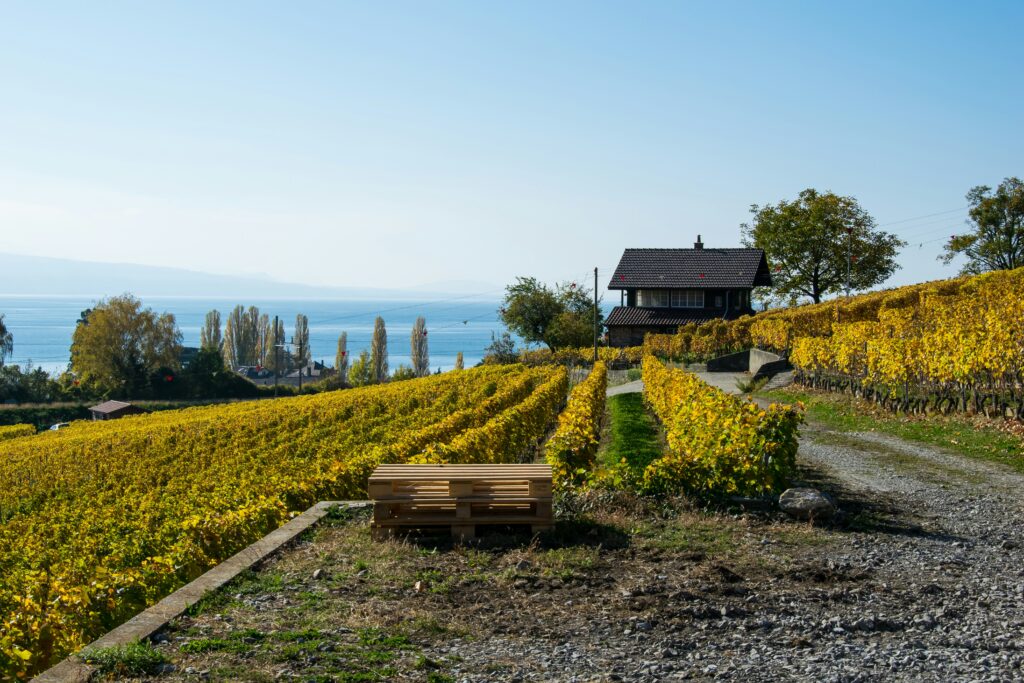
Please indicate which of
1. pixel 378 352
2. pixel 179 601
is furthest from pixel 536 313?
pixel 179 601

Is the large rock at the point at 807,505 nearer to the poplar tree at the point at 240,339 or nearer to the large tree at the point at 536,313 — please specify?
the large tree at the point at 536,313

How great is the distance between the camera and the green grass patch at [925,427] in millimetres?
15828

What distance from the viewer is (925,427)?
19.1 metres

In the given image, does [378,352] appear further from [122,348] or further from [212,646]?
[212,646]

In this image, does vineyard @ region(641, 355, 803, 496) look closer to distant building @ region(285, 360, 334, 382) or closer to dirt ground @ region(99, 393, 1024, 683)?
dirt ground @ region(99, 393, 1024, 683)

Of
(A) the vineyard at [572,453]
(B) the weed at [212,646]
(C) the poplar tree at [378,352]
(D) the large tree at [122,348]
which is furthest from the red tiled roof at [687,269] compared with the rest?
(C) the poplar tree at [378,352]

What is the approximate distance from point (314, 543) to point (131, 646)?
331 cm

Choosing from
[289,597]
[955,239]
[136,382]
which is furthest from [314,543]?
[136,382]

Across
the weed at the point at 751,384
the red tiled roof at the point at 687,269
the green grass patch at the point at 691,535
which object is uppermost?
the red tiled roof at the point at 687,269

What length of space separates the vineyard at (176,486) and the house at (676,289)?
25670 mm

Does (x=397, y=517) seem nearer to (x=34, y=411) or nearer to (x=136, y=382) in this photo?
(x=34, y=411)

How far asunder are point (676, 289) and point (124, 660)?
58333mm

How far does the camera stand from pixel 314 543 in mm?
9297

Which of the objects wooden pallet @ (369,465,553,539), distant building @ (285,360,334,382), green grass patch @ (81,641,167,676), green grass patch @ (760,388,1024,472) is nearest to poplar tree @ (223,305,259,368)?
distant building @ (285,360,334,382)
